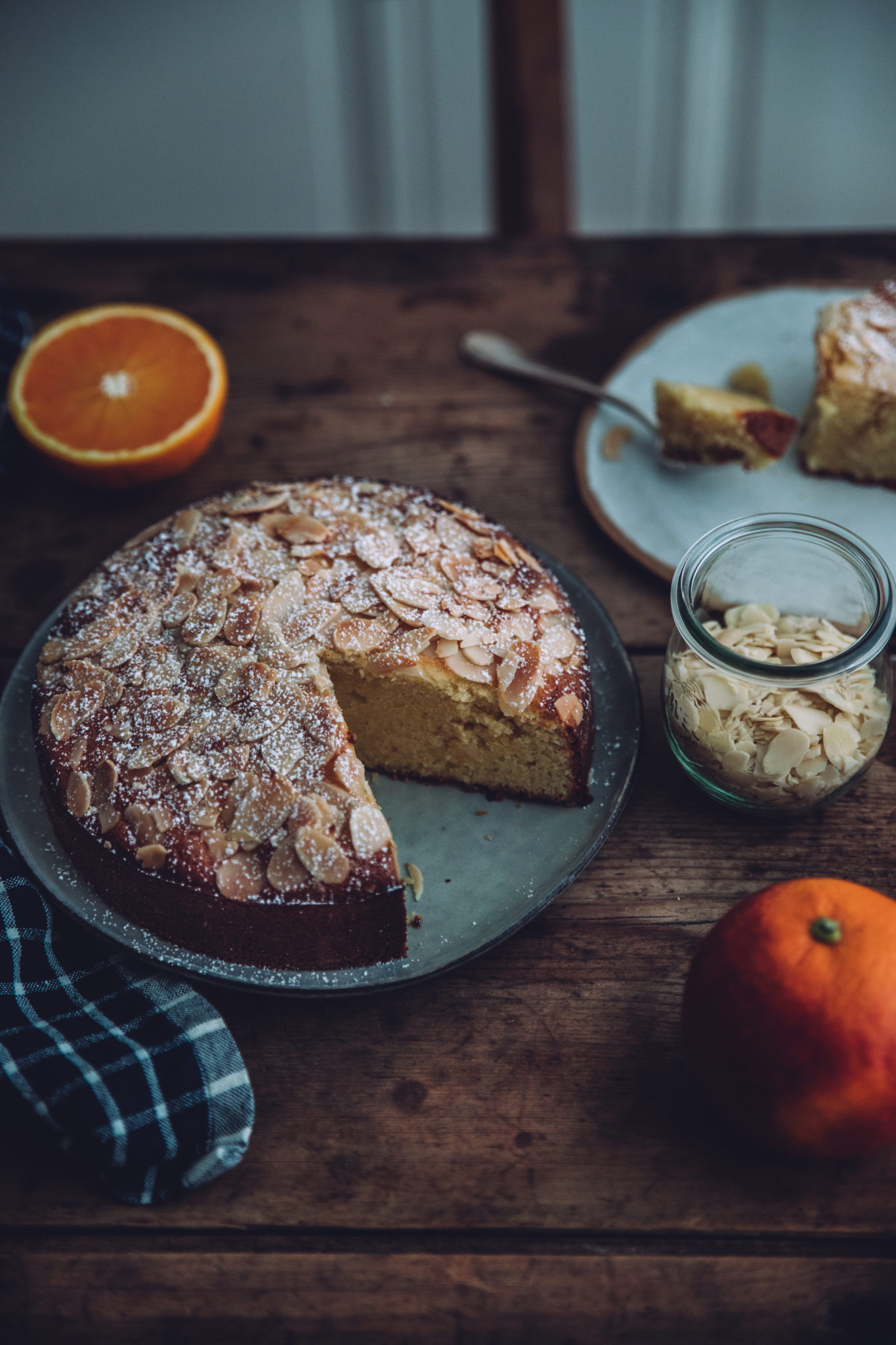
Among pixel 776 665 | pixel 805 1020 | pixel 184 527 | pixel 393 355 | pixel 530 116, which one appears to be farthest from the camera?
pixel 530 116

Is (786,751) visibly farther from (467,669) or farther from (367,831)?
(367,831)

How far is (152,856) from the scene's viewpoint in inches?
64.6

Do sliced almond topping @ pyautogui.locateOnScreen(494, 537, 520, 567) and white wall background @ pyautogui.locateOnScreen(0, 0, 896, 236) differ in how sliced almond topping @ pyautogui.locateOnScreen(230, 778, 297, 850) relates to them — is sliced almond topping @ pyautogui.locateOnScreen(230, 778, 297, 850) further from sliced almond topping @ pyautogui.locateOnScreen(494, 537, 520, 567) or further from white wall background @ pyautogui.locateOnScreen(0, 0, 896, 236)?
white wall background @ pyautogui.locateOnScreen(0, 0, 896, 236)

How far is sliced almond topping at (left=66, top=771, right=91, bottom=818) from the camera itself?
5.62ft

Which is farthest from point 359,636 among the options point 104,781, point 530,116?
point 530,116

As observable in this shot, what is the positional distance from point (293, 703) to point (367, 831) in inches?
10.9

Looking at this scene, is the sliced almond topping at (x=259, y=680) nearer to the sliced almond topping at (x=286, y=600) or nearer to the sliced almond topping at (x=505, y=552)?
the sliced almond topping at (x=286, y=600)

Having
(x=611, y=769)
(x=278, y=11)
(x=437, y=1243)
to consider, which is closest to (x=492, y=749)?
(x=611, y=769)

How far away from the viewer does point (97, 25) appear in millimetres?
3723

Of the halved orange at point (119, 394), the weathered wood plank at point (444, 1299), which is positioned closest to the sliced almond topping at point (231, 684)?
the halved orange at point (119, 394)

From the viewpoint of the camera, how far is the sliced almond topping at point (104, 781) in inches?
67.7

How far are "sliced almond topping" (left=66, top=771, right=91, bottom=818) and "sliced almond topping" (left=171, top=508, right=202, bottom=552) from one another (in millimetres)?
498

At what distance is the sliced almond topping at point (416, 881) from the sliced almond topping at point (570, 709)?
0.37 metres

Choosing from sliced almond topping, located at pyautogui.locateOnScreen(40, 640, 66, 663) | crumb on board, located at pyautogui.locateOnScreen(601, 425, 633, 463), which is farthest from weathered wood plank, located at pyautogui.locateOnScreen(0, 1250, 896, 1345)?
crumb on board, located at pyautogui.locateOnScreen(601, 425, 633, 463)
